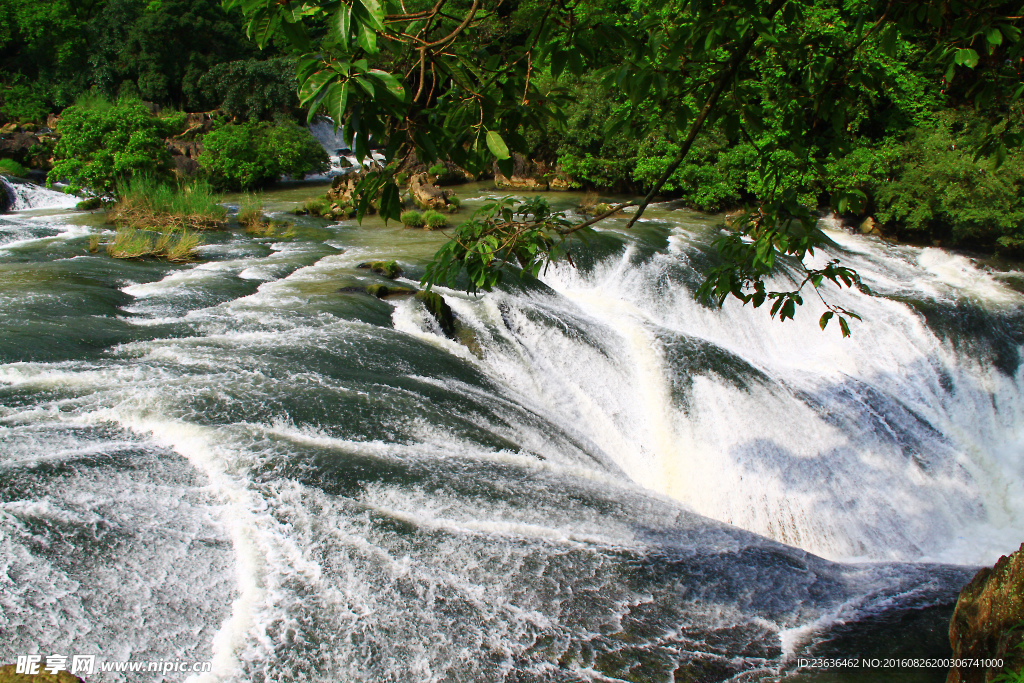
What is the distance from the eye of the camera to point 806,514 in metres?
6.55

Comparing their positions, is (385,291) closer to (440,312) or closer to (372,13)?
(440,312)

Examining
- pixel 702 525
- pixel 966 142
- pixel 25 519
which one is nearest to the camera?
pixel 25 519

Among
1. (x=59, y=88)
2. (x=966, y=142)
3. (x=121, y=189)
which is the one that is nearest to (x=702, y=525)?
(x=121, y=189)

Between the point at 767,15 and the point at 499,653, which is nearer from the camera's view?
the point at 767,15

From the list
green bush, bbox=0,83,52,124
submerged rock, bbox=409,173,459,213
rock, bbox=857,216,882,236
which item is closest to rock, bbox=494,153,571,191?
submerged rock, bbox=409,173,459,213

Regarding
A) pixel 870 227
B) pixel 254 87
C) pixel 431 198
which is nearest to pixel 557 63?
pixel 431 198

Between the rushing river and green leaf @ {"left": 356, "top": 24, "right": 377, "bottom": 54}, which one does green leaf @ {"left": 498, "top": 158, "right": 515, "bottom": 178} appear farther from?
the rushing river

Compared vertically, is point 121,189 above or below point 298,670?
above

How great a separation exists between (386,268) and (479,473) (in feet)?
16.3

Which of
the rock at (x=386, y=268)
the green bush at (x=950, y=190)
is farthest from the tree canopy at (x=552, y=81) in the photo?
the green bush at (x=950, y=190)

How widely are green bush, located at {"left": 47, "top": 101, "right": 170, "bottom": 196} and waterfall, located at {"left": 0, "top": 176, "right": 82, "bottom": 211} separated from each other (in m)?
1.49

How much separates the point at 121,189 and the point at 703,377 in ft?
33.7

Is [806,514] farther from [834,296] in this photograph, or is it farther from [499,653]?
[834,296]

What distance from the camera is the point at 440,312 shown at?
7.65m
